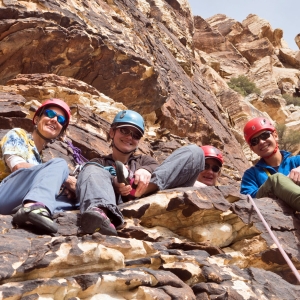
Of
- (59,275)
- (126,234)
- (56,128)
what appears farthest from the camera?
(56,128)

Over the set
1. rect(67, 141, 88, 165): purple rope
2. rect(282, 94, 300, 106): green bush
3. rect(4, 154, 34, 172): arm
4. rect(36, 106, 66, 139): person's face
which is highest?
rect(282, 94, 300, 106): green bush

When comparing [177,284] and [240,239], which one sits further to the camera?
[240,239]

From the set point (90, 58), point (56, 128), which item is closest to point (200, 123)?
point (90, 58)

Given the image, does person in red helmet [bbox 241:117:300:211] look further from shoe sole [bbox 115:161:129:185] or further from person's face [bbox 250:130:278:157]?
shoe sole [bbox 115:161:129:185]

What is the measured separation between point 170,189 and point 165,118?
881 cm

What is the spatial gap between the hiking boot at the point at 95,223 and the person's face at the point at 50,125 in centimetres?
191

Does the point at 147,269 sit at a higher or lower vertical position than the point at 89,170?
lower

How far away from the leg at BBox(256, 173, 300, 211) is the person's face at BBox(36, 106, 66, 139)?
284 cm

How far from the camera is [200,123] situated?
48.4ft

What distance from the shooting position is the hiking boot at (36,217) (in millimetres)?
3092

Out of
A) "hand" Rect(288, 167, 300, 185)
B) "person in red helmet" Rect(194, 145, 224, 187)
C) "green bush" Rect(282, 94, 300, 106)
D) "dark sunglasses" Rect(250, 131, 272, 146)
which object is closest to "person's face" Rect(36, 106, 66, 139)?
"person in red helmet" Rect(194, 145, 224, 187)

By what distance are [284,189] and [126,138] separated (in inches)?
81.7

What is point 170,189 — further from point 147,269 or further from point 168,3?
point 168,3

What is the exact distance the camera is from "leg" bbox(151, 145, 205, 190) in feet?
14.5
